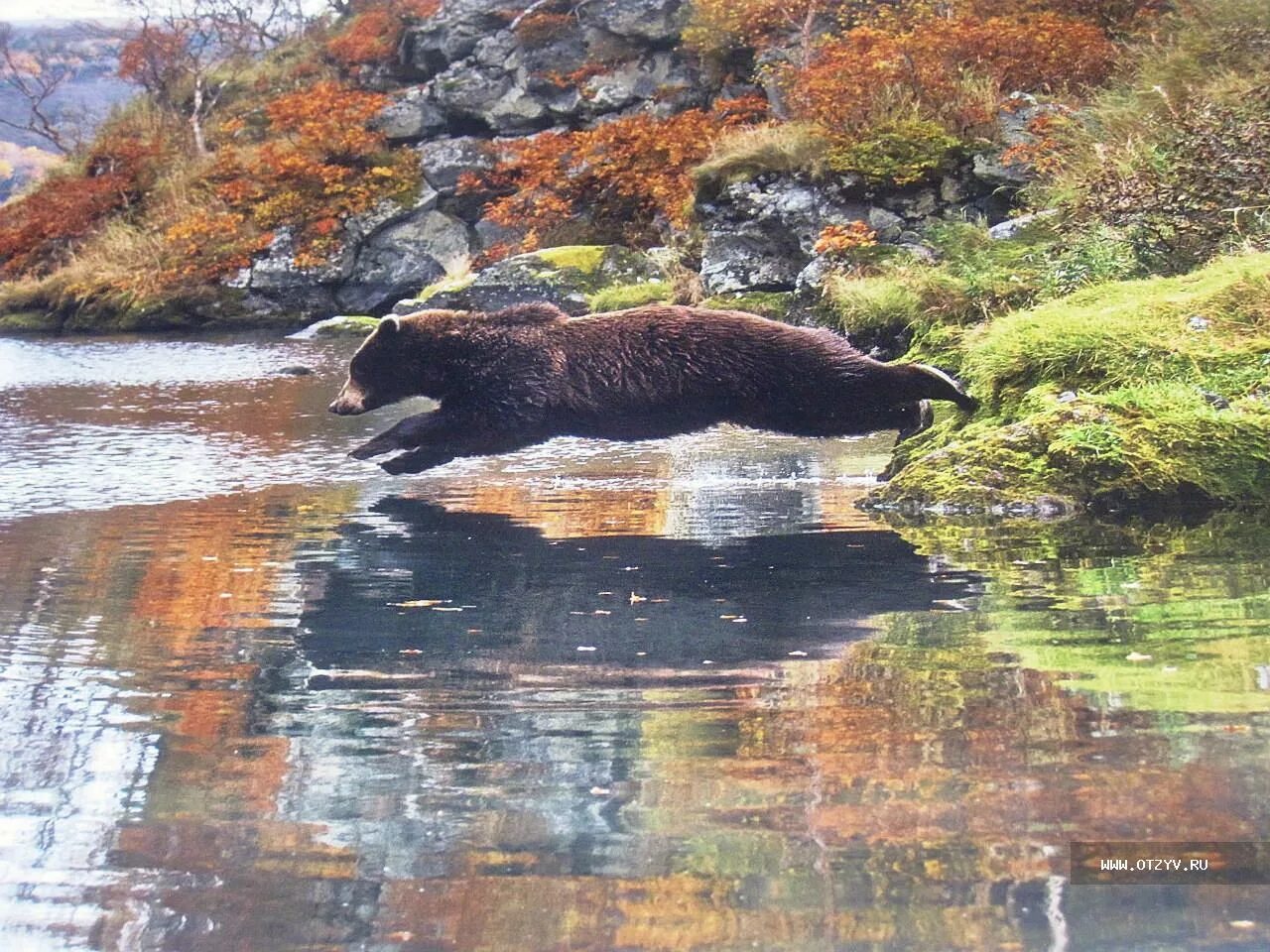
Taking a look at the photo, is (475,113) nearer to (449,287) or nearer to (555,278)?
(449,287)

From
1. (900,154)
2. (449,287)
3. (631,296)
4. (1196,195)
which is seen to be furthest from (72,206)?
(1196,195)

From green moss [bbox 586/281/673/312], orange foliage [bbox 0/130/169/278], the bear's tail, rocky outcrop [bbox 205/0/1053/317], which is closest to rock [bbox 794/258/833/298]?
green moss [bbox 586/281/673/312]

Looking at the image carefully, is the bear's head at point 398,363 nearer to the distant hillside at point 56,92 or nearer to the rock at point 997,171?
the rock at point 997,171

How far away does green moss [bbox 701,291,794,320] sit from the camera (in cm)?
1318

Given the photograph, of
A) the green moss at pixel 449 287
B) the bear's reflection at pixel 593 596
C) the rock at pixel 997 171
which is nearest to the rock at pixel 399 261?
the green moss at pixel 449 287

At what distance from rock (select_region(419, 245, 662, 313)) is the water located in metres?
10.4

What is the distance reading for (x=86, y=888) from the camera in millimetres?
2406

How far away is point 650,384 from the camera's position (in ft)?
23.1

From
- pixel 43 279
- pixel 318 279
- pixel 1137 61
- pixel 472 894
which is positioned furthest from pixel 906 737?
pixel 43 279

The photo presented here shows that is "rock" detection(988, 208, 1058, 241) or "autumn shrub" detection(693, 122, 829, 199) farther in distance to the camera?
"autumn shrub" detection(693, 122, 829, 199)

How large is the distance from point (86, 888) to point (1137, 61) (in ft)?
44.8

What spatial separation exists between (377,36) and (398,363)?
73.6 ft

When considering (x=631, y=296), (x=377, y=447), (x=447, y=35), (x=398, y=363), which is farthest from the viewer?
(x=447, y=35)

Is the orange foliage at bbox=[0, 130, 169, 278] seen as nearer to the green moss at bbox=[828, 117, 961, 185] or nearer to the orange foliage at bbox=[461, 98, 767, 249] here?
the orange foliage at bbox=[461, 98, 767, 249]
